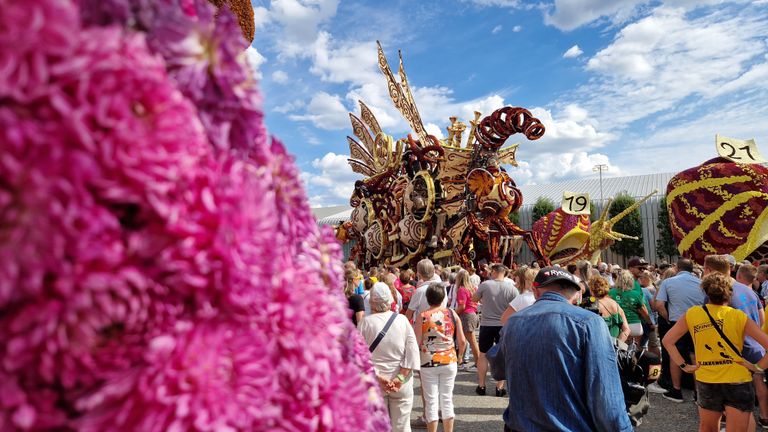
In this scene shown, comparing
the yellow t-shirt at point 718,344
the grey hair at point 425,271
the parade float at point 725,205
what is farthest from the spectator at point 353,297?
the parade float at point 725,205

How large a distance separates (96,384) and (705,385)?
460 centimetres

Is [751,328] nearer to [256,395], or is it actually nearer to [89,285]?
[256,395]

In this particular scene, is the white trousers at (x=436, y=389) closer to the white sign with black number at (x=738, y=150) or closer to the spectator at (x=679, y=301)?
the spectator at (x=679, y=301)

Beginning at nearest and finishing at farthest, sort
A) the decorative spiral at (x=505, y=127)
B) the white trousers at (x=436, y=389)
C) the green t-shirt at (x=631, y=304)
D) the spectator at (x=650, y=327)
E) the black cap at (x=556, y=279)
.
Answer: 1. the black cap at (x=556, y=279)
2. the white trousers at (x=436, y=389)
3. the green t-shirt at (x=631, y=304)
4. the spectator at (x=650, y=327)
5. the decorative spiral at (x=505, y=127)

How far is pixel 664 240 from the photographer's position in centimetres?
3142

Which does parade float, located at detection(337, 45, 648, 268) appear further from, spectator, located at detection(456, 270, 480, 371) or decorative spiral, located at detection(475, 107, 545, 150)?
spectator, located at detection(456, 270, 480, 371)

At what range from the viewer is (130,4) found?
0.80 metres

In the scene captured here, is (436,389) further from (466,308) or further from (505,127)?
(505,127)

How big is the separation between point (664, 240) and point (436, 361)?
31000mm

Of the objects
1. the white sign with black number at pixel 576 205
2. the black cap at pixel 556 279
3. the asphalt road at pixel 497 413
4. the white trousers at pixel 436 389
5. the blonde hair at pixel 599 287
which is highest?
the white sign with black number at pixel 576 205

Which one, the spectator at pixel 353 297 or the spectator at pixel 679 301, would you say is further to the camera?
the spectator at pixel 679 301

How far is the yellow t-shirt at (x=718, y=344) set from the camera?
4.00 metres

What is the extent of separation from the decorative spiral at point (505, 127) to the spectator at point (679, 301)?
317 inches

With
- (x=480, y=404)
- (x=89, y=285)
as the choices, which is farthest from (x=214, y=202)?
(x=480, y=404)
